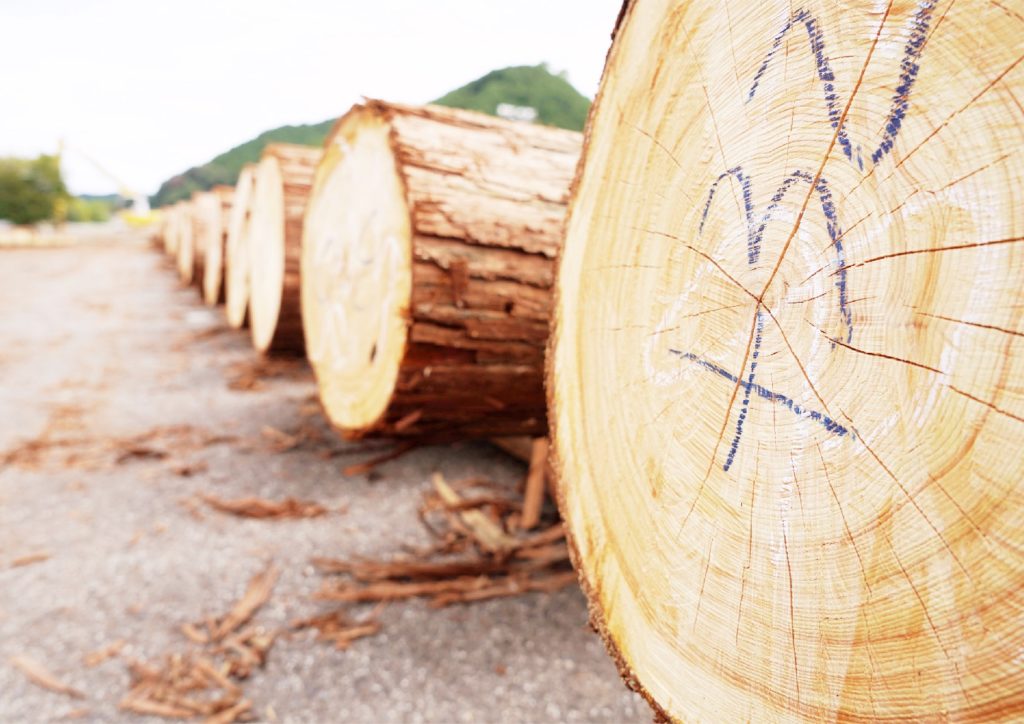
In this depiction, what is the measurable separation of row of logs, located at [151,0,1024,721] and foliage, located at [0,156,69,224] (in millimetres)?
31465

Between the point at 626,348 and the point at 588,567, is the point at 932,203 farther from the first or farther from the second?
the point at 588,567

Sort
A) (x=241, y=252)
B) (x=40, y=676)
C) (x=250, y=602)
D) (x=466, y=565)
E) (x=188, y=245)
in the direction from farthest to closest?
(x=188, y=245) < (x=241, y=252) < (x=466, y=565) < (x=250, y=602) < (x=40, y=676)

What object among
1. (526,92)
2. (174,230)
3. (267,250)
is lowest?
(174,230)

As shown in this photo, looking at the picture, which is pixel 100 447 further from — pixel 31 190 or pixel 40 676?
pixel 31 190

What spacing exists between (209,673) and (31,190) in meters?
31.1

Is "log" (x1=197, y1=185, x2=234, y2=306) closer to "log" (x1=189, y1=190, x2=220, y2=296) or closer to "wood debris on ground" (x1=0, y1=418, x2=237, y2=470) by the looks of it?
"log" (x1=189, y1=190, x2=220, y2=296)

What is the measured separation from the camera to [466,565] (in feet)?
7.36

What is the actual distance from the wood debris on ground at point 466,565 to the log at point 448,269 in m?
0.40

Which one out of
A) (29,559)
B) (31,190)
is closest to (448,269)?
(29,559)

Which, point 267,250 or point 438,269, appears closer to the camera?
point 438,269

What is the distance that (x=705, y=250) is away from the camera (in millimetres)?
972

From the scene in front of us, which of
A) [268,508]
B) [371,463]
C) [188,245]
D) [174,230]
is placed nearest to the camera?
[268,508]

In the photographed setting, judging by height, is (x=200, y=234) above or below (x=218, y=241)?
below

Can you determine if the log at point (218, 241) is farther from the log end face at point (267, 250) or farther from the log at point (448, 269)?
the log at point (448, 269)
